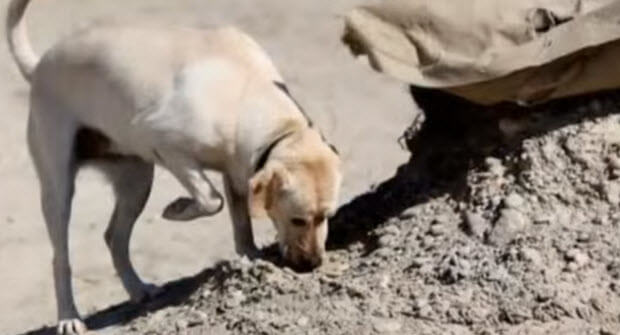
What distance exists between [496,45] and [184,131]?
3.72ft

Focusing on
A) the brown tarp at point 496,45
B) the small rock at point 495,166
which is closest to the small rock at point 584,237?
the small rock at point 495,166

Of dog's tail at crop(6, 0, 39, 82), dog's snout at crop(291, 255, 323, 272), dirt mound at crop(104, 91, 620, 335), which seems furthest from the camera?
dog's tail at crop(6, 0, 39, 82)

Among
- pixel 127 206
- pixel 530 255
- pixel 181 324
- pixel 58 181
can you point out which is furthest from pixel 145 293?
pixel 530 255

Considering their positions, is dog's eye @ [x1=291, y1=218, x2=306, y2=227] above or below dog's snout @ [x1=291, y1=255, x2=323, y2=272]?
above

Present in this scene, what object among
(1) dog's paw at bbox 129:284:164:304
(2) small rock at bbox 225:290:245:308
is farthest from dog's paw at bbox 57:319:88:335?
(2) small rock at bbox 225:290:245:308

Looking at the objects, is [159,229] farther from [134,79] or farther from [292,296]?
[292,296]

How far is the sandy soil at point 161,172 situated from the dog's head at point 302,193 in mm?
1401

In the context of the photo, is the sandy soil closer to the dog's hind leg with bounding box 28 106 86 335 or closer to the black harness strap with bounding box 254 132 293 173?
the dog's hind leg with bounding box 28 106 86 335

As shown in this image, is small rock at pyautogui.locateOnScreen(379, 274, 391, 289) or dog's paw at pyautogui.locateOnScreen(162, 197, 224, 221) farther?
dog's paw at pyautogui.locateOnScreen(162, 197, 224, 221)

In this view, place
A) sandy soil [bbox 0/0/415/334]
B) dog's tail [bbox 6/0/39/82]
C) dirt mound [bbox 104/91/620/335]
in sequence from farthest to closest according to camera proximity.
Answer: sandy soil [bbox 0/0/415/334] < dog's tail [bbox 6/0/39/82] < dirt mound [bbox 104/91/620/335]

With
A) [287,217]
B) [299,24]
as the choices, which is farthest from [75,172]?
[299,24]

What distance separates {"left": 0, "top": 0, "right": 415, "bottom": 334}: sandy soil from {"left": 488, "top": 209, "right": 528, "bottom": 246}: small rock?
215 centimetres

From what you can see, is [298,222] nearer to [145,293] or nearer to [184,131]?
[184,131]

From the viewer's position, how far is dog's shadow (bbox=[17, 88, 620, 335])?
6203mm
